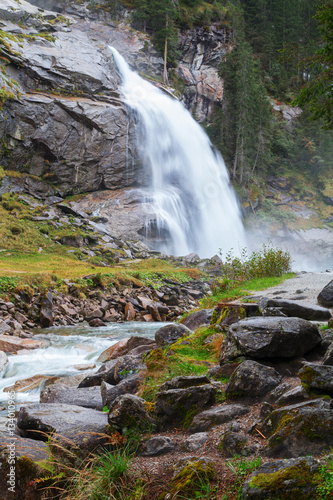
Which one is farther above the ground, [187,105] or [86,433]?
[187,105]

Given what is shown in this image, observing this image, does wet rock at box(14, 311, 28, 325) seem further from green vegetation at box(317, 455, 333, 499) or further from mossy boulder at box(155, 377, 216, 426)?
green vegetation at box(317, 455, 333, 499)

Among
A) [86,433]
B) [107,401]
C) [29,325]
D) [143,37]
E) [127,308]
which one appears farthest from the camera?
[143,37]

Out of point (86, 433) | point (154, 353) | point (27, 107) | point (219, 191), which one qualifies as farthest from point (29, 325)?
point (219, 191)

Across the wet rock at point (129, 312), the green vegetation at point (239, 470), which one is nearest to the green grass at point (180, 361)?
the green vegetation at point (239, 470)

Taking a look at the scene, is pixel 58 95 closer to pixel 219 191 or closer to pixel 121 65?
pixel 121 65

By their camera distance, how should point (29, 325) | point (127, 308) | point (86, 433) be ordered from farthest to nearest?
1. point (127, 308)
2. point (29, 325)
3. point (86, 433)

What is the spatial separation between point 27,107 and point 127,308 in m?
24.0

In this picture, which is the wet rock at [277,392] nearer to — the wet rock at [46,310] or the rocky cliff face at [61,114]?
the wet rock at [46,310]

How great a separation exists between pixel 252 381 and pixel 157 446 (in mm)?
1257

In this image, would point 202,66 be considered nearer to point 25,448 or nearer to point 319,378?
point 319,378

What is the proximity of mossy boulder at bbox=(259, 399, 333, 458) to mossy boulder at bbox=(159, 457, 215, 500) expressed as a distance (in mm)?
511

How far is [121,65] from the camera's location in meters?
44.2

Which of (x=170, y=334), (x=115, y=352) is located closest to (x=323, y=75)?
(x=170, y=334)

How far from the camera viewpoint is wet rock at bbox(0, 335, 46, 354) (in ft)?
34.3
